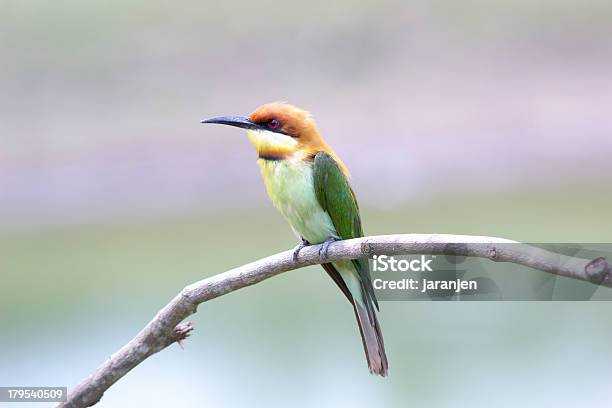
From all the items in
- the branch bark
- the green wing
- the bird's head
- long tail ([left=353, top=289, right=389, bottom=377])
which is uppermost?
the bird's head

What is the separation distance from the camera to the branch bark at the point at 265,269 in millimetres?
2080

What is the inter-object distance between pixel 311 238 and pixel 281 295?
3414mm

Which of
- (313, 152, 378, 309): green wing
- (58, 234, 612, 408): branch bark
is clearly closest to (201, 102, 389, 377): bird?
(313, 152, 378, 309): green wing

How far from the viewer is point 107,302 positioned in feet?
20.9

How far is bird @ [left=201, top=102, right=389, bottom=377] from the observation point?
2.74 m

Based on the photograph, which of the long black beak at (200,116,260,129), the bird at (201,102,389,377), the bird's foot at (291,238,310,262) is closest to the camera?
the bird's foot at (291,238,310,262)

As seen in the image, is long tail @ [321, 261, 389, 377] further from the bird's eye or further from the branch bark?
the bird's eye

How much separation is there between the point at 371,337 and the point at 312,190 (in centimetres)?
45

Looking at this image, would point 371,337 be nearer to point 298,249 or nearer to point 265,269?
point 298,249

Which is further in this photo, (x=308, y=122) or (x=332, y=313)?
(x=332, y=313)

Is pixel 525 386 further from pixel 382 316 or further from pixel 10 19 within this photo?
pixel 10 19

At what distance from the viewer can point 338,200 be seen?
2.87 metres

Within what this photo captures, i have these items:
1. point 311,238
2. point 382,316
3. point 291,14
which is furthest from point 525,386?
point 291,14

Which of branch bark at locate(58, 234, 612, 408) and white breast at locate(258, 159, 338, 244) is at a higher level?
white breast at locate(258, 159, 338, 244)
